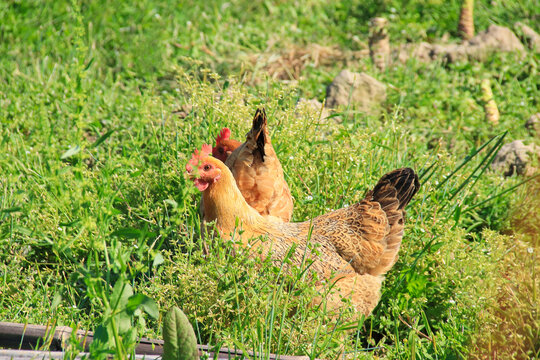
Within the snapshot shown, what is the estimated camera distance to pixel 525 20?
6.43 metres

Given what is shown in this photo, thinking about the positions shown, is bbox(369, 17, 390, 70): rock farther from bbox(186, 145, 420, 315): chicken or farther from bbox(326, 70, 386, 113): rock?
bbox(186, 145, 420, 315): chicken

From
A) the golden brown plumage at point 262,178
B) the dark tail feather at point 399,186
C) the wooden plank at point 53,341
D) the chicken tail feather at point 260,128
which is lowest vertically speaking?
the wooden plank at point 53,341

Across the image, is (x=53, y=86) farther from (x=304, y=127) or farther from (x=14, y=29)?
(x=304, y=127)

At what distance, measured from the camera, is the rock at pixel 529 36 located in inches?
233

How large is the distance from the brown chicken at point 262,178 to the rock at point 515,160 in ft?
6.24

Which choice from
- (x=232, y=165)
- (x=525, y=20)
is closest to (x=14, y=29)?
(x=232, y=165)

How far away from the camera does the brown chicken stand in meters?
3.45

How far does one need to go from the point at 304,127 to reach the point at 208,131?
0.65 metres

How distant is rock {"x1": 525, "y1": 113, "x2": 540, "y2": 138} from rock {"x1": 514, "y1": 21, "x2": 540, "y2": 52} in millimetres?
1290

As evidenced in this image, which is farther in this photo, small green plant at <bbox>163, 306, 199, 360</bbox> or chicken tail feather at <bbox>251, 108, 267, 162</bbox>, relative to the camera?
chicken tail feather at <bbox>251, 108, 267, 162</bbox>

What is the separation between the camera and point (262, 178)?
11.4 feet

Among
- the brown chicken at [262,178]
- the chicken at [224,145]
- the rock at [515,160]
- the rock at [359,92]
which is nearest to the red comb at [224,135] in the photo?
the chicken at [224,145]

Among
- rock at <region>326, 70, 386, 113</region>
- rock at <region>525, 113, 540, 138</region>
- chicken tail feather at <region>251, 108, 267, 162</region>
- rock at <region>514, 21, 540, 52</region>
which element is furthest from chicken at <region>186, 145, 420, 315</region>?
rock at <region>514, 21, 540, 52</region>

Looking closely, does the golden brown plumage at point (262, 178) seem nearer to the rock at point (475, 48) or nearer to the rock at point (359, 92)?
the rock at point (359, 92)
